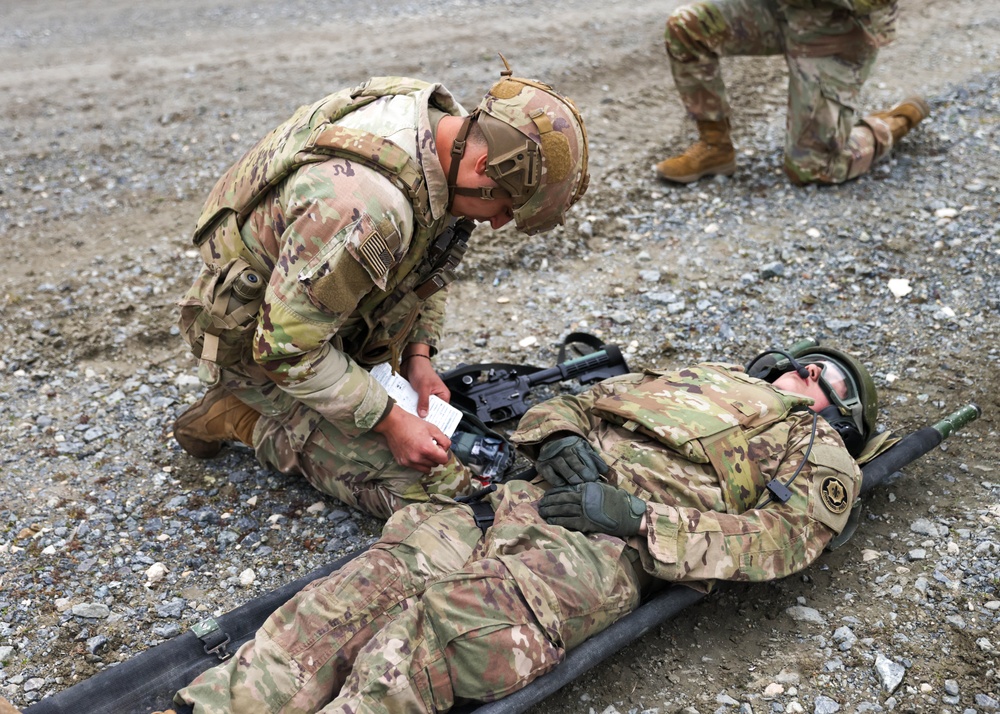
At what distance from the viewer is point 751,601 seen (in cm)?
352

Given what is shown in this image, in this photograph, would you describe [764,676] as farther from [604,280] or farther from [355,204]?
[604,280]

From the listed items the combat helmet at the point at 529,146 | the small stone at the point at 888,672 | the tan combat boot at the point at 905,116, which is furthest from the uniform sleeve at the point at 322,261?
the tan combat boot at the point at 905,116

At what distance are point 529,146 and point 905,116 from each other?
505 centimetres

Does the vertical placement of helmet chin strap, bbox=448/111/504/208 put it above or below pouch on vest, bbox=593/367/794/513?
above

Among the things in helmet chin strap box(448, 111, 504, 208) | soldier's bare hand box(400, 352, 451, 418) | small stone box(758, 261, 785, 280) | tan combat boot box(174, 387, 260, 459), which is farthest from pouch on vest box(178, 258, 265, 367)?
small stone box(758, 261, 785, 280)

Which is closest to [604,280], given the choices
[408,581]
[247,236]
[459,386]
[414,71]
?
[459,386]

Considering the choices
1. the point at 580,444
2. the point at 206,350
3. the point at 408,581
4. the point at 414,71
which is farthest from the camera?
the point at 414,71

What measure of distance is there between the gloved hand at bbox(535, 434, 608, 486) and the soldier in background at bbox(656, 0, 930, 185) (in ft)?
12.4

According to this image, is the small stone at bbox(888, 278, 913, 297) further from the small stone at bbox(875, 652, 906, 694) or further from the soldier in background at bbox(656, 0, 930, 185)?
the small stone at bbox(875, 652, 906, 694)

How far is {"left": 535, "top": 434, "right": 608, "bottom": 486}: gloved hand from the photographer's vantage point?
132 inches

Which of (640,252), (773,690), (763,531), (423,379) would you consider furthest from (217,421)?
(640,252)

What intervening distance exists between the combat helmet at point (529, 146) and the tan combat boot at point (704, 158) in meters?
3.61

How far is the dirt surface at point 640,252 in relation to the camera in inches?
130

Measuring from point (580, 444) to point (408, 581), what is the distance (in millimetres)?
900
